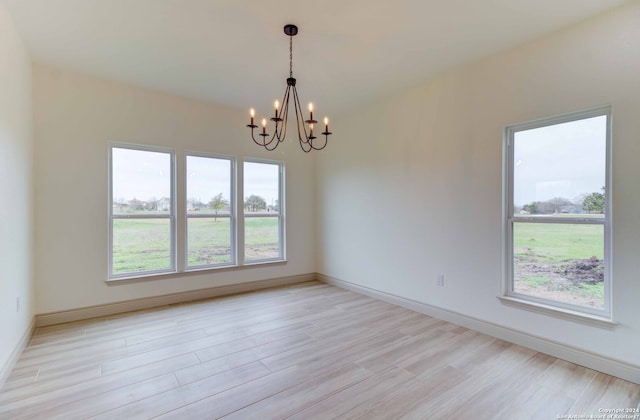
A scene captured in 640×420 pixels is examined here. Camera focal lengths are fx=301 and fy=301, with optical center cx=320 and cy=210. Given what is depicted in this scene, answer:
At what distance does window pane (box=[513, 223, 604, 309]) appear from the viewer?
2537 millimetres

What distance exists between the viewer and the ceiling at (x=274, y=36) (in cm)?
239

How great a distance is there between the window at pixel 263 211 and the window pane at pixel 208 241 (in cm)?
32

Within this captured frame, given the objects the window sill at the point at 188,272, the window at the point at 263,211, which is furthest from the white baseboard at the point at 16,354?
the window at the point at 263,211

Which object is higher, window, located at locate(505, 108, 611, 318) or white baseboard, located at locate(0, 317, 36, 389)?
window, located at locate(505, 108, 611, 318)

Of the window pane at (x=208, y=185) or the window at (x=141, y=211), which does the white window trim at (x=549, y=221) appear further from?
the window at (x=141, y=211)

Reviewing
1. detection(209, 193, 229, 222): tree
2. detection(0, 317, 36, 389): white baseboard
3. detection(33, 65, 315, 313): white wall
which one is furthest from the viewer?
detection(209, 193, 229, 222): tree

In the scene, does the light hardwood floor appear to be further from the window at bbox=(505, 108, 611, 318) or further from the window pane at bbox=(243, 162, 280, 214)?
the window pane at bbox=(243, 162, 280, 214)

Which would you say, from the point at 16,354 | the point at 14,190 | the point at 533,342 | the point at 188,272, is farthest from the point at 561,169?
the point at 16,354

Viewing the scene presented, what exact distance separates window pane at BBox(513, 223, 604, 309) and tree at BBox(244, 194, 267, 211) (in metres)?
3.59

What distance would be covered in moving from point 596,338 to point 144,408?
3466 mm

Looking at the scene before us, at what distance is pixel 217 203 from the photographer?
466 centimetres

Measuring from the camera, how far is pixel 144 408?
1.98 meters

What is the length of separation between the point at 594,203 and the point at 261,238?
4.21m

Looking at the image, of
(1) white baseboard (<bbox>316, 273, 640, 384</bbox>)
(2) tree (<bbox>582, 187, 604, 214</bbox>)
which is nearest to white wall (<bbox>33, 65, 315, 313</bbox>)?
(1) white baseboard (<bbox>316, 273, 640, 384</bbox>)
